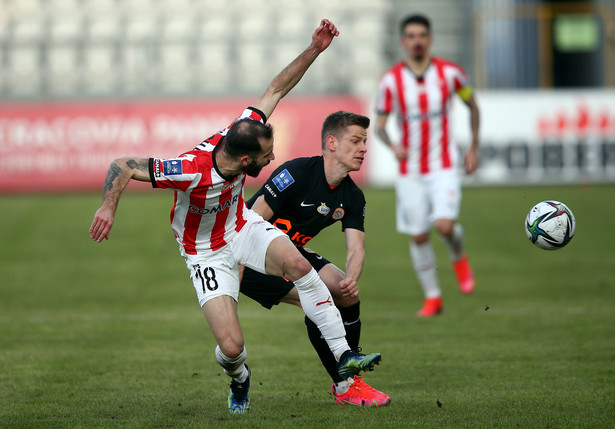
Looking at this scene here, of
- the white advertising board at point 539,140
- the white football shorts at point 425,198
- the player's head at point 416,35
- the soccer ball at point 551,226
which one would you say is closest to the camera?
the soccer ball at point 551,226

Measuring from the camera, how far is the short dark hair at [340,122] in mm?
5492

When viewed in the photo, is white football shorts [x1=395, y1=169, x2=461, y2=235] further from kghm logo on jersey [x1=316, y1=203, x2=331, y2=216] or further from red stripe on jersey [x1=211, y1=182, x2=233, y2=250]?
red stripe on jersey [x1=211, y1=182, x2=233, y2=250]

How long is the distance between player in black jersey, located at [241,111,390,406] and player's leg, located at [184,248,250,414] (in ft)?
1.22

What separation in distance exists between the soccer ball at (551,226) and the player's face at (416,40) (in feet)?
10.6

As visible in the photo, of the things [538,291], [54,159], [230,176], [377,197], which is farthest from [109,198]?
[54,159]

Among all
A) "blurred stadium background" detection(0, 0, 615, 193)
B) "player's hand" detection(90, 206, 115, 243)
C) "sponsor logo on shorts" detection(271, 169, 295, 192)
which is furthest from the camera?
"blurred stadium background" detection(0, 0, 615, 193)

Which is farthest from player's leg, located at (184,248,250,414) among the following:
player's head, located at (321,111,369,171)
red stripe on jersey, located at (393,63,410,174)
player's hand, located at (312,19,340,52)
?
red stripe on jersey, located at (393,63,410,174)

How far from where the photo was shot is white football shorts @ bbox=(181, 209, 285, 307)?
5.21 m

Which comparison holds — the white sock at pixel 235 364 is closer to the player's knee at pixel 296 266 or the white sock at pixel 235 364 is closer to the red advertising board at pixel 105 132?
the player's knee at pixel 296 266

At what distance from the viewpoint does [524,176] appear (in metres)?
21.0

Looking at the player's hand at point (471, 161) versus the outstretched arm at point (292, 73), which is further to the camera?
the player's hand at point (471, 161)

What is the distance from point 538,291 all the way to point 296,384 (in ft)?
16.6

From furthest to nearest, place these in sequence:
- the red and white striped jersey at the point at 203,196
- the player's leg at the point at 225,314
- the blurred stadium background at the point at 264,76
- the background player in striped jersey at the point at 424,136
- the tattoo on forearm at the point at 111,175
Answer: the blurred stadium background at the point at 264,76, the background player in striped jersey at the point at 424,136, the player's leg at the point at 225,314, the red and white striped jersey at the point at 203,196, the tattoo on forearm at the point at 111,175

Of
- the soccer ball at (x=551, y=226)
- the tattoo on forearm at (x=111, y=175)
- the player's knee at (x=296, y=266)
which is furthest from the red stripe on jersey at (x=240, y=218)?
the soccer ball at (x=551, y=226)
